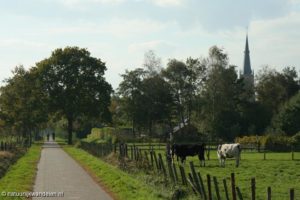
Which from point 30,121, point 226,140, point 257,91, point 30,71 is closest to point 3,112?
point 30,121

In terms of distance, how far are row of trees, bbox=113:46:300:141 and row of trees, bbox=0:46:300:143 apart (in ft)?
0.51

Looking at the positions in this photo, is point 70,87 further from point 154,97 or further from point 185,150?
point 185,150

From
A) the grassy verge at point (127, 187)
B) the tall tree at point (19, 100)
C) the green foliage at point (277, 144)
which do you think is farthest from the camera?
the tall tree at point (19, 100)

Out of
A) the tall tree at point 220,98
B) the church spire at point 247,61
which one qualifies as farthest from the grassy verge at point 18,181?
the church spire at point 247,61

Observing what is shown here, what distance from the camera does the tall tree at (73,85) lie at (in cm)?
7581

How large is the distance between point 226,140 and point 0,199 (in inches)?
2521

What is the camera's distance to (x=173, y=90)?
97438mm

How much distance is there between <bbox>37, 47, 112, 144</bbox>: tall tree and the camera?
75.8 metres

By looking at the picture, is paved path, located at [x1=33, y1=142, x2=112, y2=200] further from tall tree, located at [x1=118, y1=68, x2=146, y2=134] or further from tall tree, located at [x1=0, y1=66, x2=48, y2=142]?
tall tree, located at [x1=118, y1=68, x2=146, y2=134]

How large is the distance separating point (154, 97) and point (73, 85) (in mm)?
23676

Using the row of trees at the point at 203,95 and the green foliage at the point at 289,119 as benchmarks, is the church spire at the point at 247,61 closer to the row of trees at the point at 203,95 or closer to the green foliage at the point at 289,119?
the row of trees at the point at 203,95

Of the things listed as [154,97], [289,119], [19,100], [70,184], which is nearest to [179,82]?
[154,97]

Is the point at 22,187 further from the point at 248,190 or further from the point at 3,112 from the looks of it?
the point at 3,112

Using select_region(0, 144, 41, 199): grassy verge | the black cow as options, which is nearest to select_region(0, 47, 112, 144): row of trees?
the black cow
